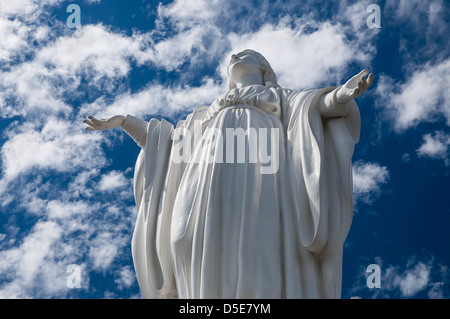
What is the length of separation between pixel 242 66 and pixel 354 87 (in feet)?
8.05

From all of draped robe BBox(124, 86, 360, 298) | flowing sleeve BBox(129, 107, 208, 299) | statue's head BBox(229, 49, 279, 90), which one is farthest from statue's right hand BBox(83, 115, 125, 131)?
statue's head BBox(229, 49, 279, 90)

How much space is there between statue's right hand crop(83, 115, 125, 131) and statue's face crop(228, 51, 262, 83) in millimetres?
2001

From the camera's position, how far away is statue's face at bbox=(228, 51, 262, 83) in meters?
11.9

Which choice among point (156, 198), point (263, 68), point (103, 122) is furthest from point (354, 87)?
point (103, 122)

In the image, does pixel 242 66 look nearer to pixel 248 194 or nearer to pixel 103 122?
pixel 103 122

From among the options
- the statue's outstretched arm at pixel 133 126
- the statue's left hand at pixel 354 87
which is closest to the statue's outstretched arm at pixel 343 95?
the statue's left hand at pixel 354 87

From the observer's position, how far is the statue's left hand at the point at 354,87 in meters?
9.80

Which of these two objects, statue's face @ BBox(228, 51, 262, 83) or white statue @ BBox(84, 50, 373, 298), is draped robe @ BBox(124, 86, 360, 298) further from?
statue's face @ BBox(228, 51, 262, 83)

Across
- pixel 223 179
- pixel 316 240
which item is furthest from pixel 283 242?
pixel 223 179

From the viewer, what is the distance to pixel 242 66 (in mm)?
11945

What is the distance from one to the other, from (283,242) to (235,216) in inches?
27.9
